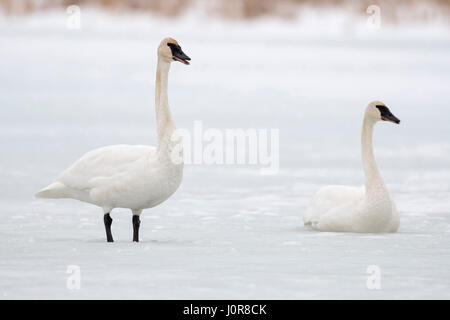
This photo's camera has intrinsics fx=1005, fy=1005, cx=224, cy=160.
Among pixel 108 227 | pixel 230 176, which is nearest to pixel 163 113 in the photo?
pixel 108 227

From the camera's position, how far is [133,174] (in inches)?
254

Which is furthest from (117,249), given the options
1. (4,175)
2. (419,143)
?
(419,143)

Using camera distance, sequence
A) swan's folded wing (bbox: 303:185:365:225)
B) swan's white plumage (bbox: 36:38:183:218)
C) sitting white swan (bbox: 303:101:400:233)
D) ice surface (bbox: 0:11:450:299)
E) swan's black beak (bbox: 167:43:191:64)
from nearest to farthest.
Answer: ice surface (bbox: 0:11:450:299) < swan's white plumage (bbox: 36:38:183:218) < swan's black beak (bbox: 167:43:191:64) < sitting white swan (bbox: 303:101:400:233) < swan's folded wing (bbox: 303:185:365:225)

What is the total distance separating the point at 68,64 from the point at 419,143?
1569 centimetres

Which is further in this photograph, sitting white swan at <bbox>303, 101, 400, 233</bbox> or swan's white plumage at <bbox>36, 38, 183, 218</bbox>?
sitting white swan at <bbox>303, 101, 400, 233</bbox>

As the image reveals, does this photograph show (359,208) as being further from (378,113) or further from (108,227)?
(108,227)

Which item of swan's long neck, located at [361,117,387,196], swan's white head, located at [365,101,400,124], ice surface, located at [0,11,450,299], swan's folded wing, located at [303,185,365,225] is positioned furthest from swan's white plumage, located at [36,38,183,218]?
swan's white head, located at [365,101,400,124]

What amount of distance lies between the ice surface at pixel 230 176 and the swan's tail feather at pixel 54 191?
11.3 inches

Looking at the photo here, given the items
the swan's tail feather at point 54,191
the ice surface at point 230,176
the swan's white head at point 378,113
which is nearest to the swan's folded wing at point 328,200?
the ice surface at point 230,176

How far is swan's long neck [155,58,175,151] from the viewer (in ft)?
21.5

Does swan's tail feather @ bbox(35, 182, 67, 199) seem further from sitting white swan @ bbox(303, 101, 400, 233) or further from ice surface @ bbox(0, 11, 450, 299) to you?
sitting white swan @ bbox(303, 101, 400, 233)

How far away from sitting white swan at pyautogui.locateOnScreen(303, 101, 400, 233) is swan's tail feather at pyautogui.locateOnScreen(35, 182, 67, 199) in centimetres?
181

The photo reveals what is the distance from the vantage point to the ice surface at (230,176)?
547cm

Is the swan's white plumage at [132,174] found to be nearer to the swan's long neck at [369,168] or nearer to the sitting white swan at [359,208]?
the sitting white swan at [359,208]
